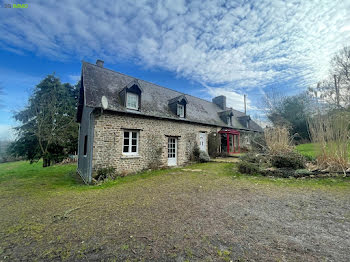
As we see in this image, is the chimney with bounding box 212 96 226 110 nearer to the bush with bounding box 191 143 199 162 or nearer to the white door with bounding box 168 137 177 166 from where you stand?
the bush with bounding box 191 143 199 162

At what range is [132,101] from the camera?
367 inches

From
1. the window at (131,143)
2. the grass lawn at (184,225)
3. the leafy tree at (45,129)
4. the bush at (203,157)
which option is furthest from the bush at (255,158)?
the leafy tree at (45,129)

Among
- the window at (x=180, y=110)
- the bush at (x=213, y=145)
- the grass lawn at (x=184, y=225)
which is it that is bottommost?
the grass lawn at (x=184, y=225)

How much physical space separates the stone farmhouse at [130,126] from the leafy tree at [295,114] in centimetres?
1315

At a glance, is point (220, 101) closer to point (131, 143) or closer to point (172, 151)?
point (172, 151)

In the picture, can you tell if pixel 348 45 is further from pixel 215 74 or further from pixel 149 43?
pixel 149 43

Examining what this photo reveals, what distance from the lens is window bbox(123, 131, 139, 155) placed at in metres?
8.68

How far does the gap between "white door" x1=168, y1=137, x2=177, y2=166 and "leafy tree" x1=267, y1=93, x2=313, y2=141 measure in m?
14.7

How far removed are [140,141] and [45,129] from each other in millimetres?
10983

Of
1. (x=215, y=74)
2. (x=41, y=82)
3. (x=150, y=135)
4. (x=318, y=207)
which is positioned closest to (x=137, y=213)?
(x=318, y=207)

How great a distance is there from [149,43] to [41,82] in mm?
14745

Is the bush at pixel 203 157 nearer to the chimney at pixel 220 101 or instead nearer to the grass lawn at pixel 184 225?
the grass lawn at pixel 184 225

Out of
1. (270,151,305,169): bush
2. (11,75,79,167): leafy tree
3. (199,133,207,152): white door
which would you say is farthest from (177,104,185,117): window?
(11,75,79,167): leafy tree

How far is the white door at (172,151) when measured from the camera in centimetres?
1077
